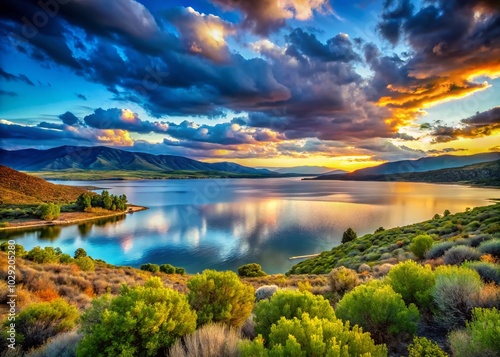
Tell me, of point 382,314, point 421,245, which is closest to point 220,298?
point 382,314

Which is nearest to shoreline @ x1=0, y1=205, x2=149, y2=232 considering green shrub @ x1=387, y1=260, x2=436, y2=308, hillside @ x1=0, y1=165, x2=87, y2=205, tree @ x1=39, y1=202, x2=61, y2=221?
tree @ x1=39, y1=202, x2=61, y2=221

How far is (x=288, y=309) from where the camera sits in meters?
4.76

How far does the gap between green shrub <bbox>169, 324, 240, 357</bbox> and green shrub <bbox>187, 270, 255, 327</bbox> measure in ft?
3.27

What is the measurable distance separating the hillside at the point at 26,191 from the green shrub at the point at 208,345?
96950 millimetres

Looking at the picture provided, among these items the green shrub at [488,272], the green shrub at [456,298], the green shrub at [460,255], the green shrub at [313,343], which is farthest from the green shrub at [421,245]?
the green shrub at [313,343]

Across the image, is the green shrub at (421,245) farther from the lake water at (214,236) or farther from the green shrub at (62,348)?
the lake water at (214,236)

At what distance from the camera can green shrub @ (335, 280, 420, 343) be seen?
15.6ft

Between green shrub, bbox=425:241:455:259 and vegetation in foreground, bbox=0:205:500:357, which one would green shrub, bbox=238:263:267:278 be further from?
vegetation in foreground, bbox=0:205:500:357

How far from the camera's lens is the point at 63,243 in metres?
49.8

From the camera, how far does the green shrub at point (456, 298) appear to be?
487cm

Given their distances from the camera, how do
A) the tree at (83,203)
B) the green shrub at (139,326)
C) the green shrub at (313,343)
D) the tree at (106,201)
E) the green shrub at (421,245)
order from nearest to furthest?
1. the green shrub at (313,343)
2. the green shrub at (139,326)
3. the green shrub at (421,245)
4. the tree at (83,203)
5. the tree at (106,201)

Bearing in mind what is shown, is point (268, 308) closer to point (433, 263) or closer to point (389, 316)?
point (389, 316)

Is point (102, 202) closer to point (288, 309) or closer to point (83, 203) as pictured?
point (83, 203)

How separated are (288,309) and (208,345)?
5.27 ft
